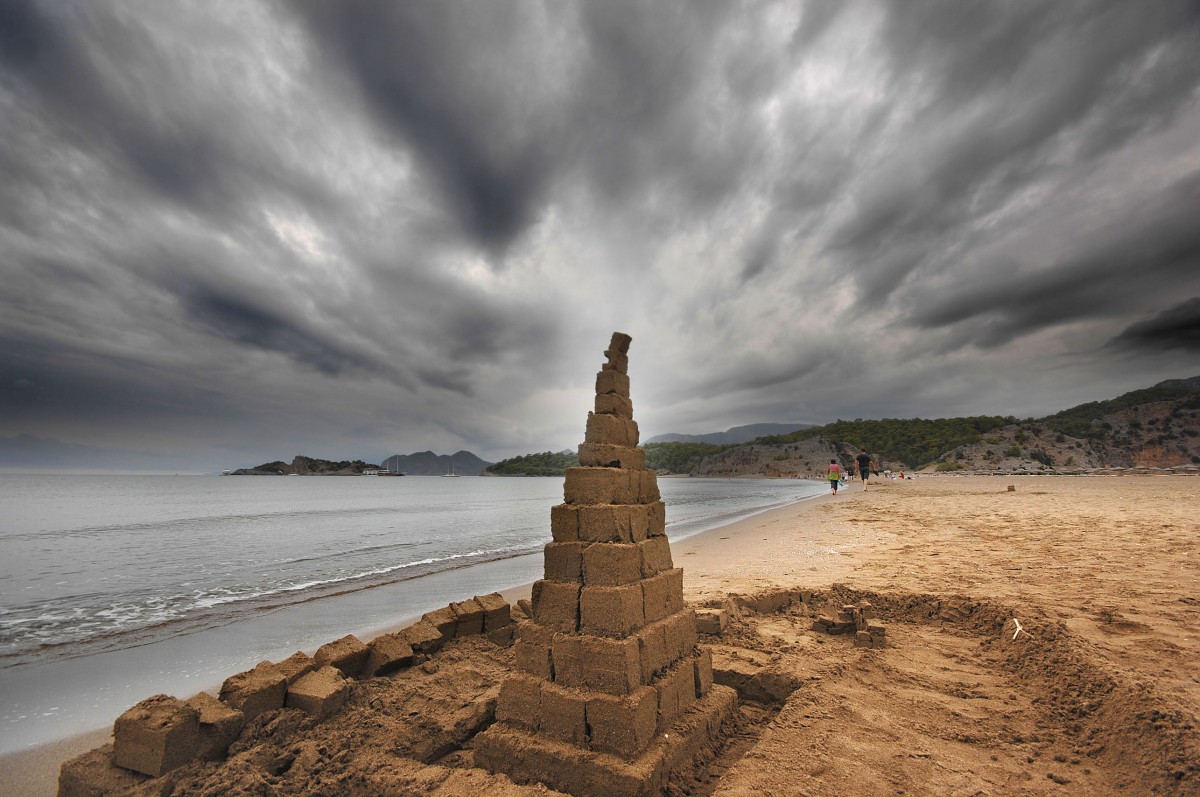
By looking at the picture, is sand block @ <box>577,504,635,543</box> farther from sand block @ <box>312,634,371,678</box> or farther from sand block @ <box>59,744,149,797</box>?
sand block @ <box>59,744,149,797</box>

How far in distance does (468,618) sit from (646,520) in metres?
3.38

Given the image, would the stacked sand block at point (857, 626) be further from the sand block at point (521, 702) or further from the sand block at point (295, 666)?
the sand block at point (295, 666)

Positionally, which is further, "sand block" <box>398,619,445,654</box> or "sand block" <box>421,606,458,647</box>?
"sand block" <box>421,606,458,647</box>

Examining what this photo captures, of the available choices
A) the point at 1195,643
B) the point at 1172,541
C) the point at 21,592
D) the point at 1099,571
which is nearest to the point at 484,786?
the point at 1195,643

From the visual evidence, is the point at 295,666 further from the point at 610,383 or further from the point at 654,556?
the point at 610,383

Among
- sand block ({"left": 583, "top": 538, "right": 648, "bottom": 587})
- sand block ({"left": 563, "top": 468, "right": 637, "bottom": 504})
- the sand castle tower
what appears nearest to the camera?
the sand castle tower

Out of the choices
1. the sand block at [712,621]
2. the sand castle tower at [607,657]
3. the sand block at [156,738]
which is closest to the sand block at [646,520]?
the sand castle tower at [607,657]

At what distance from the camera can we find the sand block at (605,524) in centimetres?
418

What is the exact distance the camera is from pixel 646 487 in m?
4.84

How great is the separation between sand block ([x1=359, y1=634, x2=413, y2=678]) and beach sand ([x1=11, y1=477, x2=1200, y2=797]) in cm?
18

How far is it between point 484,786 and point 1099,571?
31.3 feet

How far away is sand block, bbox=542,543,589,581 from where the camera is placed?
13.8ft

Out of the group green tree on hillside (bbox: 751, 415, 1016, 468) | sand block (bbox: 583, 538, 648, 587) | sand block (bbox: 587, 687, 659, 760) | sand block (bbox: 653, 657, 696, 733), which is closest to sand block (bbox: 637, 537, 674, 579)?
sand block (bbox: 583, 538, 648, 587)

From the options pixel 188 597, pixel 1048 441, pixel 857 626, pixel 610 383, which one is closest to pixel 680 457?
pixel 1048 441
